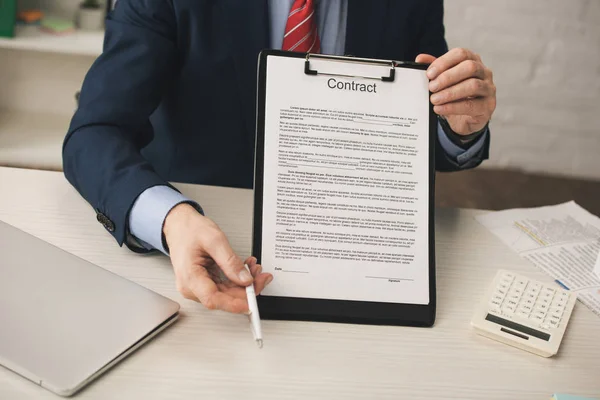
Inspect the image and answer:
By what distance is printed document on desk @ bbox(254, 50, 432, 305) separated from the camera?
3.04 feet

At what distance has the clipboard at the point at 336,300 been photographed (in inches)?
35.4

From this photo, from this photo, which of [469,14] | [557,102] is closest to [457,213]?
[469,14]

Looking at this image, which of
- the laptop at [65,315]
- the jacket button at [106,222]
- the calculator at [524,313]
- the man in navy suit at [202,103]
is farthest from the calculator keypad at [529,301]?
the jacket button at [106,222]

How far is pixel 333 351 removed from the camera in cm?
85

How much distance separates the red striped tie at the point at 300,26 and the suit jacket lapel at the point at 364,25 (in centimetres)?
9

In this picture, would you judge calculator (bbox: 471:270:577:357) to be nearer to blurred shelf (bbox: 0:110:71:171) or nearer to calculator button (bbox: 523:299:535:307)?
calculator button (bbox: 523:299:535:307)

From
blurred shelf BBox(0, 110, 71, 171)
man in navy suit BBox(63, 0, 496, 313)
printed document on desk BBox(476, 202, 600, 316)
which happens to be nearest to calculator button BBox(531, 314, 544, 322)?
printed document on desk BBox(476, 202, 600, 316)

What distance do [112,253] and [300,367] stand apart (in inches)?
14.0

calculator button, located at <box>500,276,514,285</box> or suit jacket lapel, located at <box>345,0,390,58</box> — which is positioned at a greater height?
suit jacket lapel, located at <box>345,0,390,58</box>

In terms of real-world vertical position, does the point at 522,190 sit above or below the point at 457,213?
below

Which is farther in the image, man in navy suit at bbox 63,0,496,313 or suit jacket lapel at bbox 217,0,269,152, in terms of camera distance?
suit jacket lapel at bbox 217,0,269,152

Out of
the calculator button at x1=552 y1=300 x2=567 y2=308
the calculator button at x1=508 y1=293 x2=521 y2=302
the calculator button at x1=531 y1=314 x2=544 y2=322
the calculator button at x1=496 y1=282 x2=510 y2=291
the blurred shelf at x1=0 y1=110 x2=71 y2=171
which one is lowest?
the blurred shelf at x1=0 y1=110 x2=71 y2=171

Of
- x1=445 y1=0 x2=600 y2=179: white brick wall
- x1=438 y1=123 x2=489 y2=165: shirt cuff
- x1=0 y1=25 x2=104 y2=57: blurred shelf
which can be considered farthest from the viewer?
x1=445 y1=0 x2=600 y2=179: white brick wall

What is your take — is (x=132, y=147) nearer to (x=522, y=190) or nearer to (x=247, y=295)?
(x=247, y=295)
